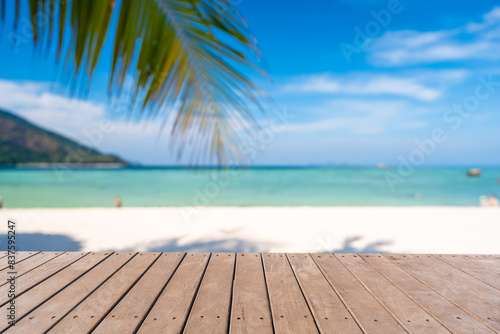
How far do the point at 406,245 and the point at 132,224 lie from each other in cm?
464

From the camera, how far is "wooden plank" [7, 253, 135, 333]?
1.41 metres

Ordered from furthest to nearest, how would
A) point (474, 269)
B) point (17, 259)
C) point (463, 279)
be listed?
point (17, 259) < point (474, 269) < point (463, 279)

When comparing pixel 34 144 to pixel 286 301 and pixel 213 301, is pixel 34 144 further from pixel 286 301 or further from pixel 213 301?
pixel 286 301

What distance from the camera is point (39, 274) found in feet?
6.73

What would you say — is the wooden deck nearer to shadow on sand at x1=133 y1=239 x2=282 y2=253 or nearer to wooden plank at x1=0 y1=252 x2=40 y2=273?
wooden plank at x1=0 y1=252 x2=40 y2=273

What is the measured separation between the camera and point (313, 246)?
4609 mm

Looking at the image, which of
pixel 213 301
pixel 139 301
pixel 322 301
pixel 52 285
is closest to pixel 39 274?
pixel 52 285

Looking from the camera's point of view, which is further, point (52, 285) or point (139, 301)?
point (52, 285)

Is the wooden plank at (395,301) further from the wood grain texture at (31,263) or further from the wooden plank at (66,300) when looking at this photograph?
the wood grain texture at (31,263)

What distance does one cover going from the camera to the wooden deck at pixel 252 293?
1.42m

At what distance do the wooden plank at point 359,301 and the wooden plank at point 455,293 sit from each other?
42 cm

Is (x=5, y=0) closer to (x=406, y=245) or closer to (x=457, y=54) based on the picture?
(x=406, y=245)

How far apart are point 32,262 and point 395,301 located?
2383mm

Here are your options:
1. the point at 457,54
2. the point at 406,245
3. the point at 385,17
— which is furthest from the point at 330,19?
the point at 406,245
